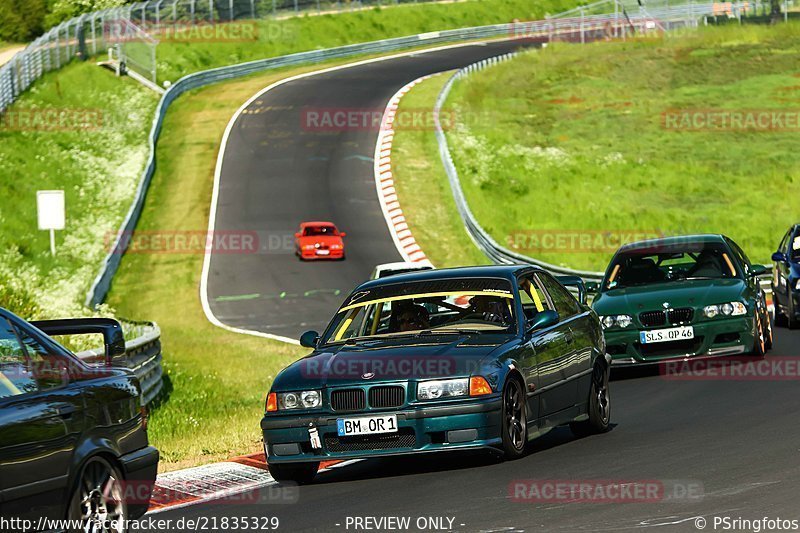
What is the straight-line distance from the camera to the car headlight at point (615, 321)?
16047mm

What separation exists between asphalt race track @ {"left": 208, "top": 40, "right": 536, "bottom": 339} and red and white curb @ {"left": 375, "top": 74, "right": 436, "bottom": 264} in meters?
0.29

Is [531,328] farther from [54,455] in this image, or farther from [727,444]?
[54,455]

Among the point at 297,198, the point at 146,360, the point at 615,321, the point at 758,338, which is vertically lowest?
the point at 297,198

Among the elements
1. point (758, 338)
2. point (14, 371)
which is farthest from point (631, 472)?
point (758, 338)

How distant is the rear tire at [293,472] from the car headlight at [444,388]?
1048 mm

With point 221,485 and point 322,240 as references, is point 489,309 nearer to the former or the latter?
point 221,485

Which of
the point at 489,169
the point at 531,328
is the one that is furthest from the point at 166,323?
the point at 531,328

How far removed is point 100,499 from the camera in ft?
23.9

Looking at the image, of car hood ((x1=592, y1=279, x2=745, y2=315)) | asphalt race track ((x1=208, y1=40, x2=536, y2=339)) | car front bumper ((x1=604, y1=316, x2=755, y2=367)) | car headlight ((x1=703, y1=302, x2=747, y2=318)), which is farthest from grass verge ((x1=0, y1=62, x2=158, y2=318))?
car headlight ((x1=703, y1=302, x2=747, y2=318))

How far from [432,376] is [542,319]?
1.32 metres

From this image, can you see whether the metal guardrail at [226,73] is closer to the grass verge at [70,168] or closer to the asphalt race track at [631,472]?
the grass verge at [70,168]

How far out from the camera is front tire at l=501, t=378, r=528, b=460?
10008 mm

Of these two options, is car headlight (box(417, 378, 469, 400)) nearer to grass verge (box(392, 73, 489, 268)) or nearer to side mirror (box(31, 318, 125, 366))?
side mirror (box(31, 318, 125, 366))

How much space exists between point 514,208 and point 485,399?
36556 millimetres
